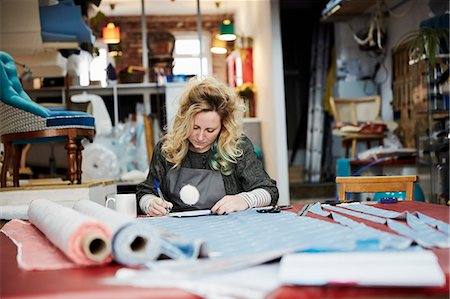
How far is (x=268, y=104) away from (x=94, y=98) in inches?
85.2

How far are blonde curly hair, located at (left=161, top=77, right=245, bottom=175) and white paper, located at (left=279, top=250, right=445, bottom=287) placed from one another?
1883mm

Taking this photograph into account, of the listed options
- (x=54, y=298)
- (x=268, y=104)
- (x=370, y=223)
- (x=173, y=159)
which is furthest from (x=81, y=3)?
(x=54, y=298)

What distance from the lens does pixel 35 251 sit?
1.45 metres

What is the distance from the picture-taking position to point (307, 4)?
419 inches

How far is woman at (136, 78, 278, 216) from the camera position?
9.23 feet

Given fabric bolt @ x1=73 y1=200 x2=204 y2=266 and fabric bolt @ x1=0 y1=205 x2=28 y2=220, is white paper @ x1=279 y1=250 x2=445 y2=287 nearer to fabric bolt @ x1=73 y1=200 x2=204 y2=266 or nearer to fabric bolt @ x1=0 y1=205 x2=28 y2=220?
fabric bolt @ x1=73 y1=200 x2=204 y2=266

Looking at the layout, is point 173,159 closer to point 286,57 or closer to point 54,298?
point 54,298

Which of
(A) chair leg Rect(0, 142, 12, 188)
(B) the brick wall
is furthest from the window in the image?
(A) chair leg Rect(0, 142, 12, 188)

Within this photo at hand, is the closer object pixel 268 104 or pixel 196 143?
pixel 196 143

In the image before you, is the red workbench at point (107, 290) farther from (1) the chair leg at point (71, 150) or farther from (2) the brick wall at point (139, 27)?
(2) the brick wall at point (139, 27)

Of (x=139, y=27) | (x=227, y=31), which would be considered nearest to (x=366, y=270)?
(x=227, y=31)

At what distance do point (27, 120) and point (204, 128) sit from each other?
1783 mm

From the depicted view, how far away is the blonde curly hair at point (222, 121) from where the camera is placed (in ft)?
9.62

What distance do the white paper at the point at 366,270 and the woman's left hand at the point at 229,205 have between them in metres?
1.17
